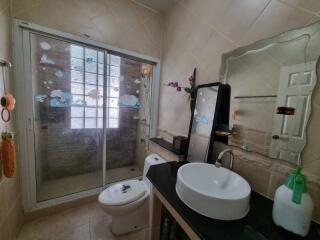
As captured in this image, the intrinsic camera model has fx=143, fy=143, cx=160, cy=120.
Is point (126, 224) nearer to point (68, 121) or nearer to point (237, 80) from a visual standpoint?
point (68, 121)

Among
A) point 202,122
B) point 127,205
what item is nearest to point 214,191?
point 202,122

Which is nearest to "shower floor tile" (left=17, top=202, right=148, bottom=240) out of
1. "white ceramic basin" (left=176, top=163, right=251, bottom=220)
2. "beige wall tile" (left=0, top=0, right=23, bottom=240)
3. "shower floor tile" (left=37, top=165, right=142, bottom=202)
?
"beige wall tile" (left=0, top=0, right=23, bottom=240)

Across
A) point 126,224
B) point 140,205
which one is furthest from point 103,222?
point 140,205

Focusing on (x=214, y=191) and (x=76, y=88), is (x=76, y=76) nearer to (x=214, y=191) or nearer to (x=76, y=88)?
(x=76, y=88)

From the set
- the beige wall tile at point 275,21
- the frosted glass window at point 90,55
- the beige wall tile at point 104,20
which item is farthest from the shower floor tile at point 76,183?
the beige wall tile at point 275,21

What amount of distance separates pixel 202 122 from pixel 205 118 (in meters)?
0.05

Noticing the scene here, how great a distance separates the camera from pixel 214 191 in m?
0.93

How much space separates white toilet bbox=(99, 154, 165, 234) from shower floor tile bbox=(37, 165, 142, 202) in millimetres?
725

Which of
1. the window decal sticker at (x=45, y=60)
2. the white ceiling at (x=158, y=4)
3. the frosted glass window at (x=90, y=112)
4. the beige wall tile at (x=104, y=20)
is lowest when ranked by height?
the frosted glass window at (x=90, y=112)

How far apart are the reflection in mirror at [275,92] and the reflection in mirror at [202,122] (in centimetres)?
16

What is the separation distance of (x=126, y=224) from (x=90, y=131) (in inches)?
50.0

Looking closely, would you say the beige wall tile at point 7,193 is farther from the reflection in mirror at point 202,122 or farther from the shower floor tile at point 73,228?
the reflection in mirror at point 202,122

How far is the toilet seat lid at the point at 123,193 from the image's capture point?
132 cm

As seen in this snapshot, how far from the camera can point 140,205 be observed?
4.70ft
